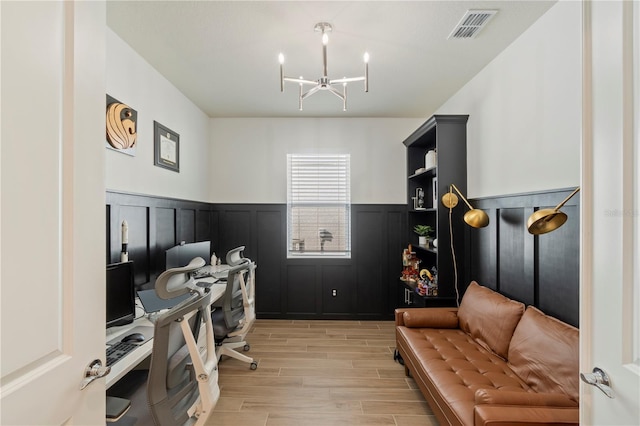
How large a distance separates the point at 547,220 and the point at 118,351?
2.44 m

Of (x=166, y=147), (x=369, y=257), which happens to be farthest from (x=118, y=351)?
(x=369, y=257)

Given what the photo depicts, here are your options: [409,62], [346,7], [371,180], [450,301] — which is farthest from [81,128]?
[371,180]

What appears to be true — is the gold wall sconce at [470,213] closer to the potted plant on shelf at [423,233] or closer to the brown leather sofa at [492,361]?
the brown leather sofa at [492,361]

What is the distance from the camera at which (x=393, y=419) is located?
223 cm

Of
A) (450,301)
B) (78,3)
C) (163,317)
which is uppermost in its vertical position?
(78,3)

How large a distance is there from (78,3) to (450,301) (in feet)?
11.5

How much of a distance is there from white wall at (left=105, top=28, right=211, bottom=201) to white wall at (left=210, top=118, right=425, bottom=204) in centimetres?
82

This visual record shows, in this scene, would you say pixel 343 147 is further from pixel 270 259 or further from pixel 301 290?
pixel 301 290

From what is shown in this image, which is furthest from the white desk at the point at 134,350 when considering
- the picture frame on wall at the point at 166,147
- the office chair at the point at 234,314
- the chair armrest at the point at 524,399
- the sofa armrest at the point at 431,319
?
the sofa armrest at the point at 431,319

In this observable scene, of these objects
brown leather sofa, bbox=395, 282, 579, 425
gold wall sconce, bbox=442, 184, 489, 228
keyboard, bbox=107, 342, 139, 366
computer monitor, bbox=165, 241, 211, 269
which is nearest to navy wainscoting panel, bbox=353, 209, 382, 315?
gold wall sconce, bbox=442, 184, 489, 228

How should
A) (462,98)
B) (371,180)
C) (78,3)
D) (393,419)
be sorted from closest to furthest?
(78,3) → (393,419) → (462,98) → (371,180)

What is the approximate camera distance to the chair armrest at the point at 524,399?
143 cm

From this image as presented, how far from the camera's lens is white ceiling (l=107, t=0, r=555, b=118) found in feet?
6.82

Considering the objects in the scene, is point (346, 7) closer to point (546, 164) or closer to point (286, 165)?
point (546, 164)
